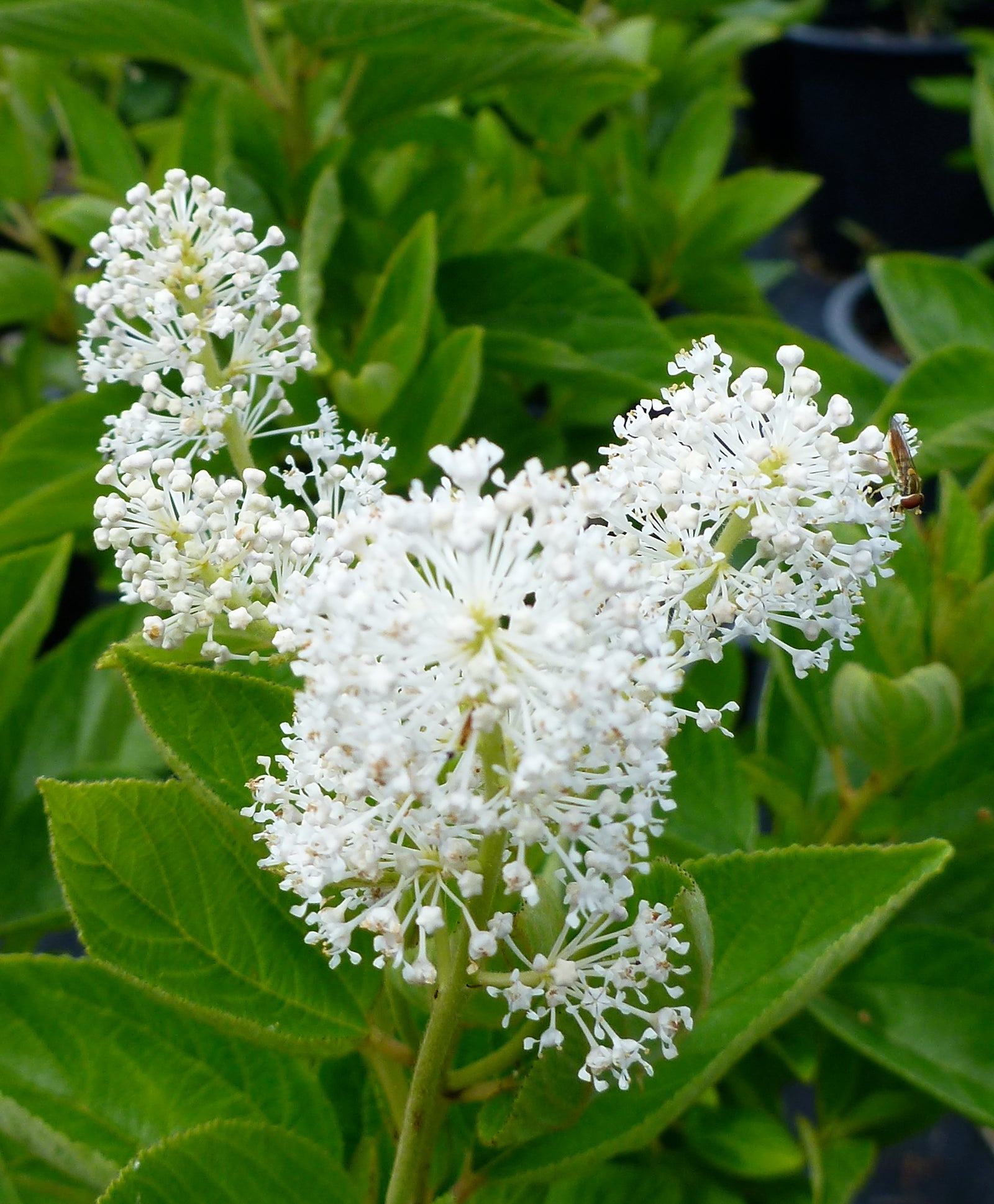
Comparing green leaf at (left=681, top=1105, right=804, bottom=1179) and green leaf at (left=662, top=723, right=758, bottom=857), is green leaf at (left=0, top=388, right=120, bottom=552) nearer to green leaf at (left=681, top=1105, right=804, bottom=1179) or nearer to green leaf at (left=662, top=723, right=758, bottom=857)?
green leaf at (left=662, top=723, right=758, bottom=857)

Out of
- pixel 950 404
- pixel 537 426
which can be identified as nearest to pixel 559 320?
pixel 537 426

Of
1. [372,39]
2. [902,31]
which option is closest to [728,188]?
[372,39]

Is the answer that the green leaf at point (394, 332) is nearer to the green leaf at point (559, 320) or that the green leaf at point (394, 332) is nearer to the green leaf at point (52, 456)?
the green leaf at point (559, 320)

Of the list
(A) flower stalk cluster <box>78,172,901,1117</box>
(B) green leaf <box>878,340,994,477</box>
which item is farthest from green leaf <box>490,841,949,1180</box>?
(B) green leaf <box>878,340,994,477</box>

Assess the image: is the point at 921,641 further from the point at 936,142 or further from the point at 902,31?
the point at 902,31

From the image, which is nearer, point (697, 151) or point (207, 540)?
point (207, 540)

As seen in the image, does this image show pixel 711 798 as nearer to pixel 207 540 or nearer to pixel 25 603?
pixel 207 540
